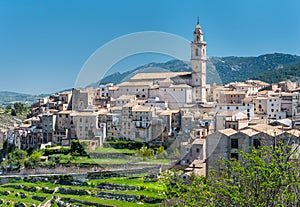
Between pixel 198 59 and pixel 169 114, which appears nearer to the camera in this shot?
pixel 169 114

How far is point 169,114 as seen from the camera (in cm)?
3161

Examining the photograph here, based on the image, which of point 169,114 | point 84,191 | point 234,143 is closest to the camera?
point 234,143

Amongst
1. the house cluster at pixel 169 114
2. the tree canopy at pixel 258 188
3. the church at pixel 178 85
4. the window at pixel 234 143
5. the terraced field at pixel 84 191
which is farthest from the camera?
the church at pixel 178 85

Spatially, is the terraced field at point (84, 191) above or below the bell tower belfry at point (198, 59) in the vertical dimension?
below

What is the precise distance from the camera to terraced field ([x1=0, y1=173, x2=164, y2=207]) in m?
24.2

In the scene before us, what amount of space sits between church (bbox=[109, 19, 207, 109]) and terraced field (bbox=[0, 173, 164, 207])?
10927 mm

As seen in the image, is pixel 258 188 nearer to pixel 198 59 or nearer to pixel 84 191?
pixel 84 191

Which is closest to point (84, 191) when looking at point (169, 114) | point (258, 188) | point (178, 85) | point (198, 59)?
point (169, 114)

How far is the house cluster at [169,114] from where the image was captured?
26828 mm

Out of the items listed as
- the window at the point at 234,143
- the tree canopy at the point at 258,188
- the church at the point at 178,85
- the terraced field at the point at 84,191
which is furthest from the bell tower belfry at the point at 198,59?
the tree canopy at the point at 258,188

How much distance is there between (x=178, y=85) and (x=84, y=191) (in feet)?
47.1

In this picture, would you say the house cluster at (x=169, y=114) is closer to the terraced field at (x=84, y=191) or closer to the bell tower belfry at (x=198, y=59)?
the bell tower belfry at (x=198, y=59)

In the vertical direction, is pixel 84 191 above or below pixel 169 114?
below

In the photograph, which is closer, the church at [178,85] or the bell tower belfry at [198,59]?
the church at [178,85]
